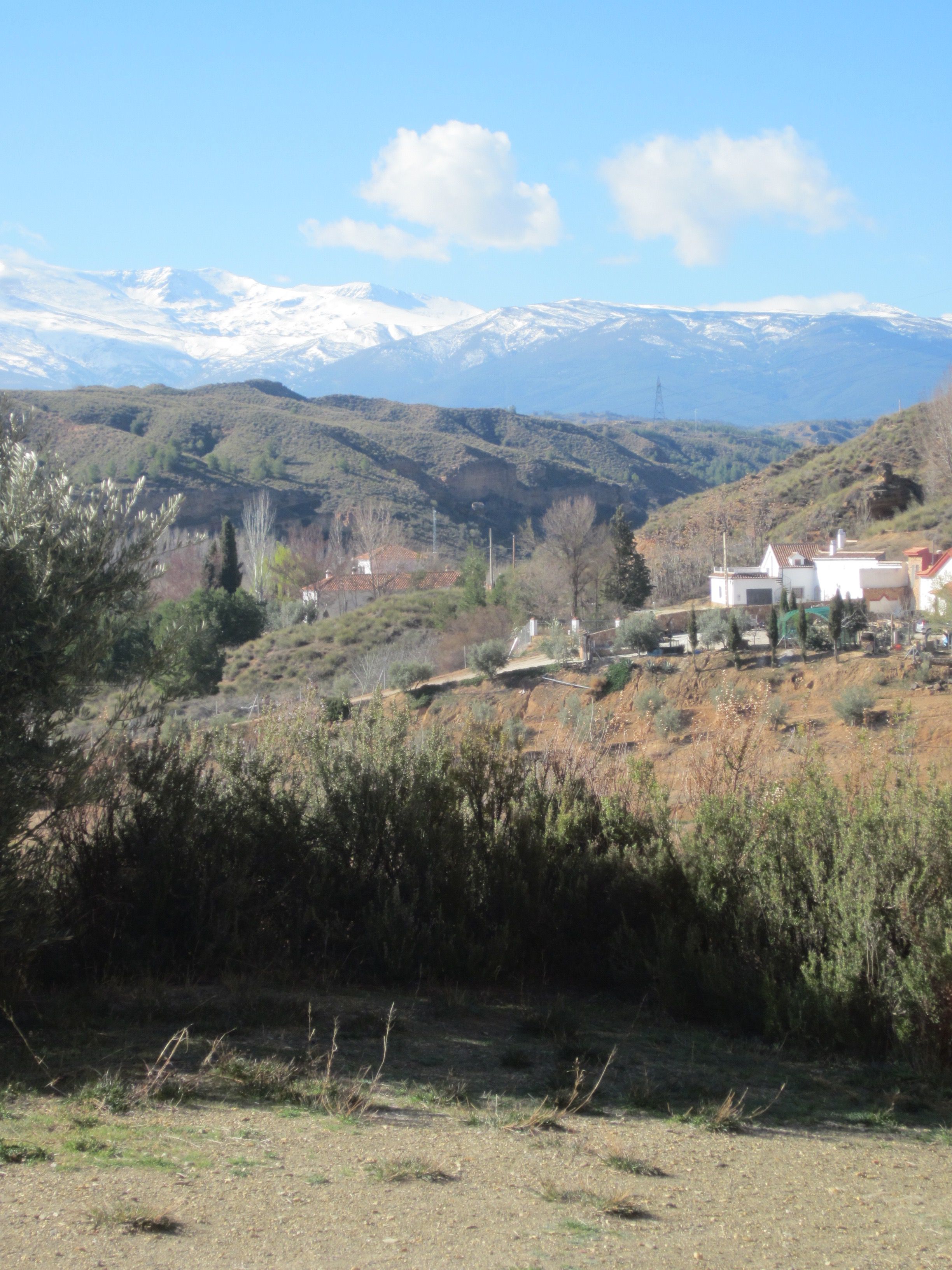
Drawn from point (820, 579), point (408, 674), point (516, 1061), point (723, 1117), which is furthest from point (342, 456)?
point (723, 1117)

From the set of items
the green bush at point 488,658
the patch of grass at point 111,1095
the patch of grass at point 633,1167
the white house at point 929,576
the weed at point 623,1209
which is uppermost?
the white house at point 929,576

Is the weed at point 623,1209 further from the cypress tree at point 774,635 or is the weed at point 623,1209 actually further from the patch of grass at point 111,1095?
the cypress tree at point 774,635

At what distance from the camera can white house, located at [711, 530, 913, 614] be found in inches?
1378

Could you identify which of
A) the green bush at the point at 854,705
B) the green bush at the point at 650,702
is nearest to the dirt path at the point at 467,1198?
the green bush at the point at 854,705

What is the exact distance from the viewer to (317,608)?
A: 51.8 metres

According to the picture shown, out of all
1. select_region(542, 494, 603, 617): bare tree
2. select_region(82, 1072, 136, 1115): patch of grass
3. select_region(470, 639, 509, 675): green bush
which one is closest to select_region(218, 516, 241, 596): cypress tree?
select_region(542, 494, 603, 617): bare tree

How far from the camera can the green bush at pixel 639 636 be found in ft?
99.7

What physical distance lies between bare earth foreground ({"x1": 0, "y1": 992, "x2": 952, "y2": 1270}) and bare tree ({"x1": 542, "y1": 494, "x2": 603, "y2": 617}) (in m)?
34.5

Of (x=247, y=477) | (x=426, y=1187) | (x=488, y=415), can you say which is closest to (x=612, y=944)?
(x=426, y=1187)

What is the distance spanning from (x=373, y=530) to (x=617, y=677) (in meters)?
43.2

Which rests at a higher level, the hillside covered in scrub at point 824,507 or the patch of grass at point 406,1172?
the hillside covered in scrub at point 824,507

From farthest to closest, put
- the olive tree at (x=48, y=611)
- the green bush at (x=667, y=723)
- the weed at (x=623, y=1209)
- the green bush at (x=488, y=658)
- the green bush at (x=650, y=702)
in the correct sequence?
the green bush at (x=488, y=658), the green bush at (x=650, y=702), the green bush at (x=667, y=723), the olive tree at (x=48, y=611), the weed at (x=623, y=1209)

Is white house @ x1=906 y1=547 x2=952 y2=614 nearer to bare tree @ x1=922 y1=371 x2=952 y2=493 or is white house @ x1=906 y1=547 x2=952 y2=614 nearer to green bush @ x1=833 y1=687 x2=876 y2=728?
green bush @ x1=833 y1=687 x2=876 y2=728

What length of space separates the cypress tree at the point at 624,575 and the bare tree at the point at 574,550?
1345 mm
